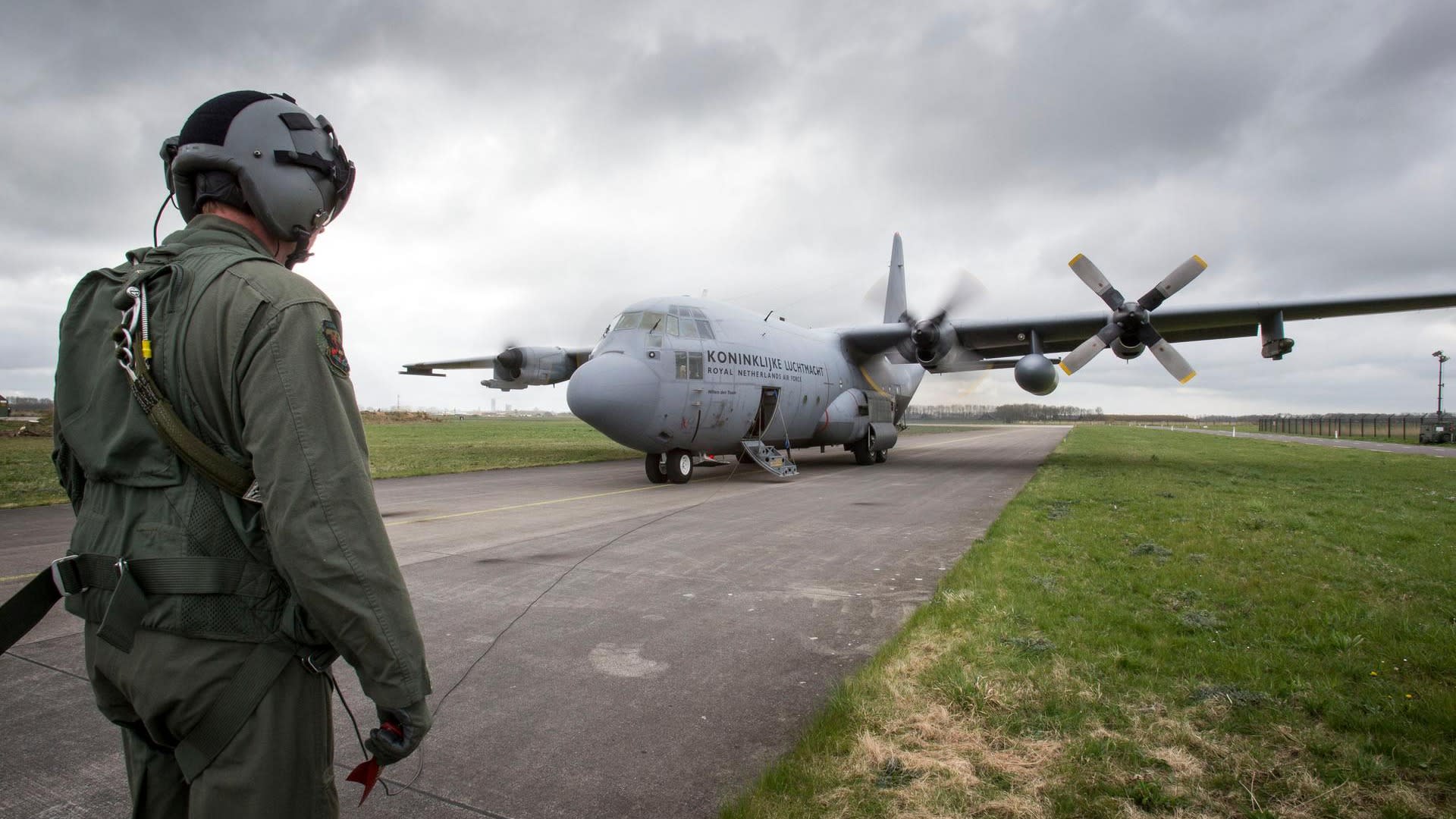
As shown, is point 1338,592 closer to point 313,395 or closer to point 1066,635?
point 1066,635

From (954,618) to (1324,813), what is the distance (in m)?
2.44

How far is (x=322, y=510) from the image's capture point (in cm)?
163

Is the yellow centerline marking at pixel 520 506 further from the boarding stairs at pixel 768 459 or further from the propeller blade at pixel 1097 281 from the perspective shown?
the propeller blade at pixel 1097 281

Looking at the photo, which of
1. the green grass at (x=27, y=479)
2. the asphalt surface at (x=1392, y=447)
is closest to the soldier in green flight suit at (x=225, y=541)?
the green grass at (x=27, y=479)

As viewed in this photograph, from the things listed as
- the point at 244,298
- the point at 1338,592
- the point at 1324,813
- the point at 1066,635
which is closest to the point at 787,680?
the point at 1066,635

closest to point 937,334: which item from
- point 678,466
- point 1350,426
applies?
point 678,466

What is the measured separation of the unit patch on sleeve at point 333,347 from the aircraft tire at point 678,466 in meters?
13.6

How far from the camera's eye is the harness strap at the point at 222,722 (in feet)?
5.35

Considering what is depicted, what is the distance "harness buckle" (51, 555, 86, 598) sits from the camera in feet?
5.48

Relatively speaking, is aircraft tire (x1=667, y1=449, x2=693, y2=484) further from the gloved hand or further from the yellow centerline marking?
the gloved hand

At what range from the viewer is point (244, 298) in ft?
5.62

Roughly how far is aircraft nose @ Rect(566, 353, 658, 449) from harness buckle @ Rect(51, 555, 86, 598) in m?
11.6

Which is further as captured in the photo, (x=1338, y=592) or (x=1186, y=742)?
(x=1338, y=592)

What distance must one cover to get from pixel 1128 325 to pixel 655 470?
11559mm
